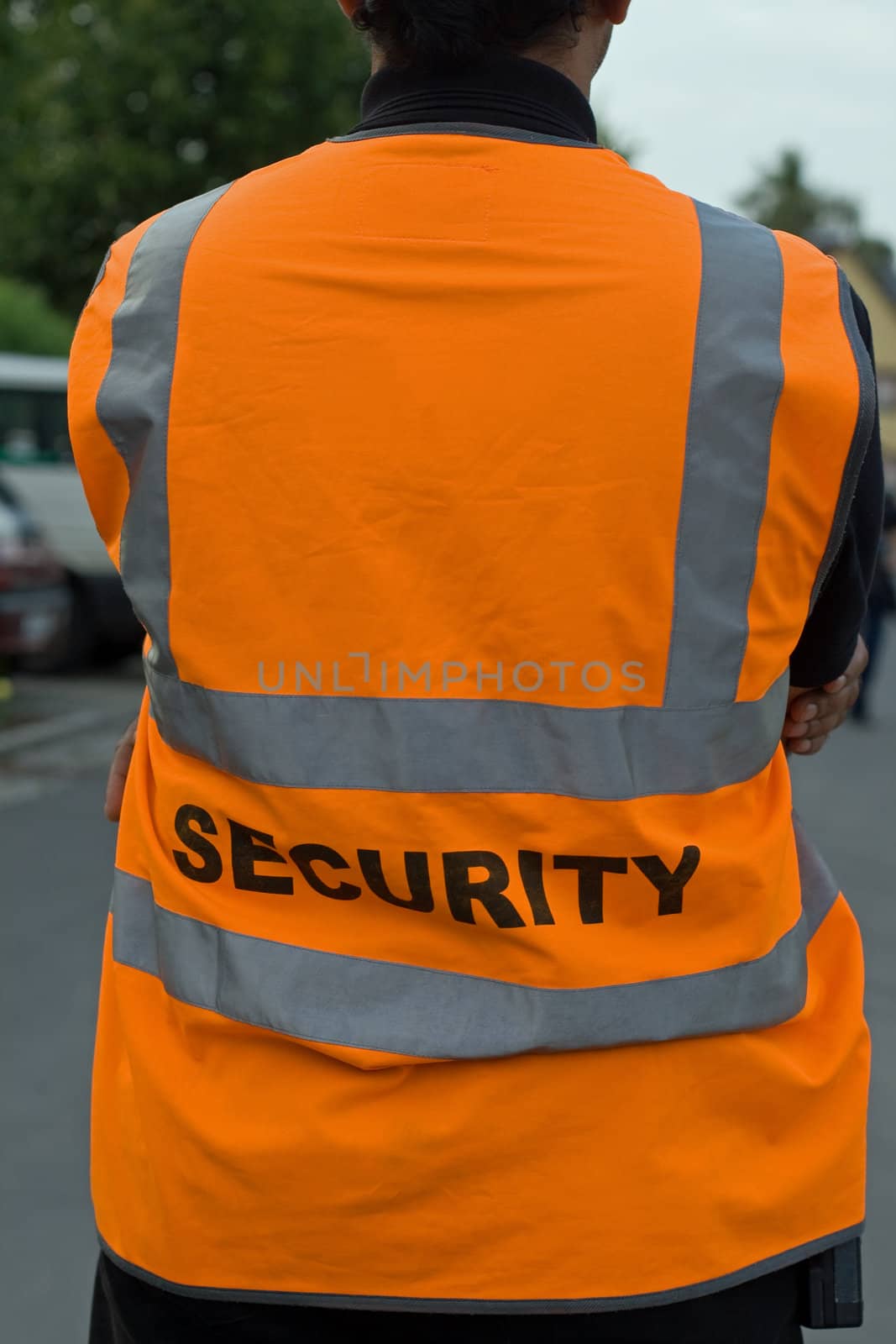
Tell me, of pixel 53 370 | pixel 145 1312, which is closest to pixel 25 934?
pixel 145 1312

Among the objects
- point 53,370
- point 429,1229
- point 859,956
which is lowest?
point 53,370

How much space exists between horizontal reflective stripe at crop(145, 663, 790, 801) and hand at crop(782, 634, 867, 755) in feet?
0.86

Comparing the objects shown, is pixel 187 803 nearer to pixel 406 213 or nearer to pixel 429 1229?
pixel 429 1229

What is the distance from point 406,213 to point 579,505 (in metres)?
0.28

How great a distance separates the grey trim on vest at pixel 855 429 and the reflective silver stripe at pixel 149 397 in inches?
21.5

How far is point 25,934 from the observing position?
586 cm

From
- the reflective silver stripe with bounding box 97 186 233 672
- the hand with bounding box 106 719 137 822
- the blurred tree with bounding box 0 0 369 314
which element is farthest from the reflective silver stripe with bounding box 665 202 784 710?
the blurred tree with bounding box 0 0 369 314

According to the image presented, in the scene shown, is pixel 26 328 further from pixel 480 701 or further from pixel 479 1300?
pixel 479 1300

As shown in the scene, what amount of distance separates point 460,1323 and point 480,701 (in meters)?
0.52

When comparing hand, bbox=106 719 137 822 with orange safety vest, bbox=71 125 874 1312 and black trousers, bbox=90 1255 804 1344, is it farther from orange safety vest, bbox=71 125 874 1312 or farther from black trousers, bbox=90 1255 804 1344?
black trousers, bbox=90 1255 804 1344

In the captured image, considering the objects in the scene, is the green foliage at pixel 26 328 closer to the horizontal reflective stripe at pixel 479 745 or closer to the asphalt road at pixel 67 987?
the asphalt road at pixel 67 987

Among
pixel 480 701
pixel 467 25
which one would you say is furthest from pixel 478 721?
pixel 467 25

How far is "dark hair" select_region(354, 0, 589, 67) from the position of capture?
1.37 meters

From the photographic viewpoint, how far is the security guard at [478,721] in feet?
4.19
